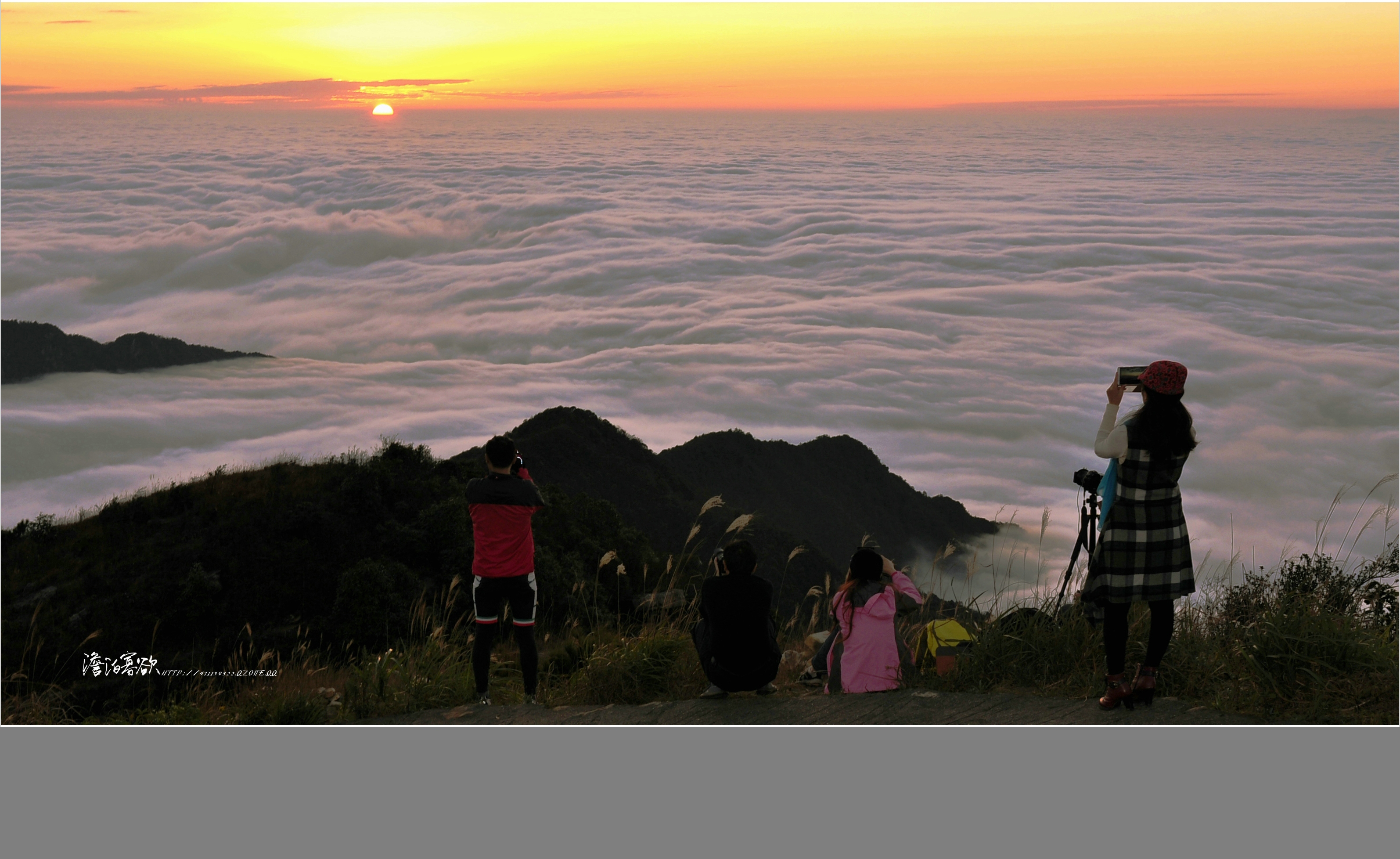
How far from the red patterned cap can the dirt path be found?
1.42 metres

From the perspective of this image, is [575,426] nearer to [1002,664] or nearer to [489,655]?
[489,655]

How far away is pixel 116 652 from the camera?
781cm

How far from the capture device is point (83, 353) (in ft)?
92.8

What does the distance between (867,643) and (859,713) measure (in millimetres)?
318

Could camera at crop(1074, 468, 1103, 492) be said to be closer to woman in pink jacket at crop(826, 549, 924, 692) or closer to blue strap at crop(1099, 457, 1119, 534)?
blue strap at crop(1099, 457, 1119, 534)

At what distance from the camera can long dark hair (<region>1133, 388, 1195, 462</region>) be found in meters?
3.58

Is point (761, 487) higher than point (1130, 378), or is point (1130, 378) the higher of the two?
point (1130, 378)

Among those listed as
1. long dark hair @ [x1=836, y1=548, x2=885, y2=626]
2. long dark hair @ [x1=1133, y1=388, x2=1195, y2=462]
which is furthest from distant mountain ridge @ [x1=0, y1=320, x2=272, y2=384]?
long dark hair @ [x1=1133, y1=388, x2=1195, y2=462]

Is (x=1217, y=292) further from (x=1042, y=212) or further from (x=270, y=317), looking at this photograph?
(x=270, y=317)

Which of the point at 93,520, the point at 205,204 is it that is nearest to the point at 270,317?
the point at 205,204

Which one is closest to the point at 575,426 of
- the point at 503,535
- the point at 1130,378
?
the point at 503,535

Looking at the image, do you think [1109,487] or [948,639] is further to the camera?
[948,639]

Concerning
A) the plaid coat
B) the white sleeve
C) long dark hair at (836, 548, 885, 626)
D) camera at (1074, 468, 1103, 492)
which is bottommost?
long dark hair at (836, 548, 885, 626)

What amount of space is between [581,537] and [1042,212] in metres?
58.5
